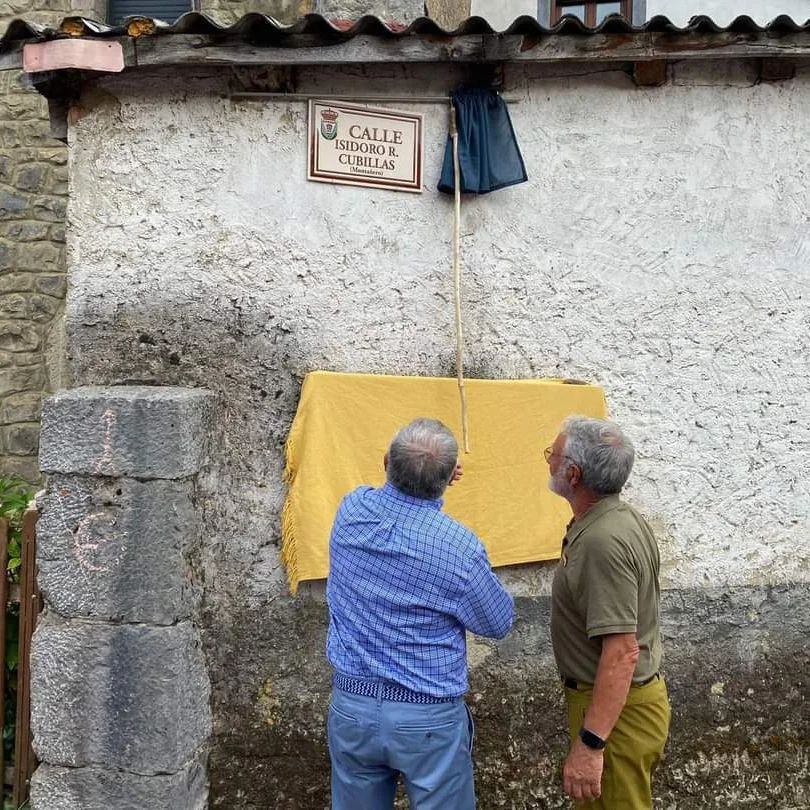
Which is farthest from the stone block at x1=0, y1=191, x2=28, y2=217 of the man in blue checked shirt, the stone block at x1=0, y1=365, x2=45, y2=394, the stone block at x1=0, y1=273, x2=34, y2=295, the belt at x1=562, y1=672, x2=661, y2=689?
the belt at x1=562, y1=672, x2=661, y2=689

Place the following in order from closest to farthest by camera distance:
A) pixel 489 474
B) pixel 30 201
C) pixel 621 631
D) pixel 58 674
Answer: pixel 621 631 → pixel 58 674 → pixel 489 474 → pixel 30 201

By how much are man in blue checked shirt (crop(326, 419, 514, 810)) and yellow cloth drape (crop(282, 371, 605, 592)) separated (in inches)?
30.2

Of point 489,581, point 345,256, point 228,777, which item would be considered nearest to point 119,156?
point 345,256

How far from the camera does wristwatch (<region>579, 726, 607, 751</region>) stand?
97.5 inches

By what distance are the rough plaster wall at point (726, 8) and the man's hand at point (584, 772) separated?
4948 mm

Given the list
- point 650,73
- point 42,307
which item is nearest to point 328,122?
point 650,73

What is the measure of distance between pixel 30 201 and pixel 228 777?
465 cm

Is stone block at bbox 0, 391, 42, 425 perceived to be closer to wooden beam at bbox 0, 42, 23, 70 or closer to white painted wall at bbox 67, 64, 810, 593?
white painted wall at bbox 67, 64, 810, 593

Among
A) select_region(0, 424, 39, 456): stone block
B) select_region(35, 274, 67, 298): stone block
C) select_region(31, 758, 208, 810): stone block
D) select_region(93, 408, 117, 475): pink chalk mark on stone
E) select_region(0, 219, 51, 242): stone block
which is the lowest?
select_region(31, 758, 208, 810): stone block

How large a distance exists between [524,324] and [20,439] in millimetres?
4438

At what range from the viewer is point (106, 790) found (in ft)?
10.6

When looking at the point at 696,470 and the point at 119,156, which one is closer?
the point at 119,156

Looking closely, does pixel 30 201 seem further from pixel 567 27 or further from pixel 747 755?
pixel 747 755

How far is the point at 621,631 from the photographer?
2.42 m
